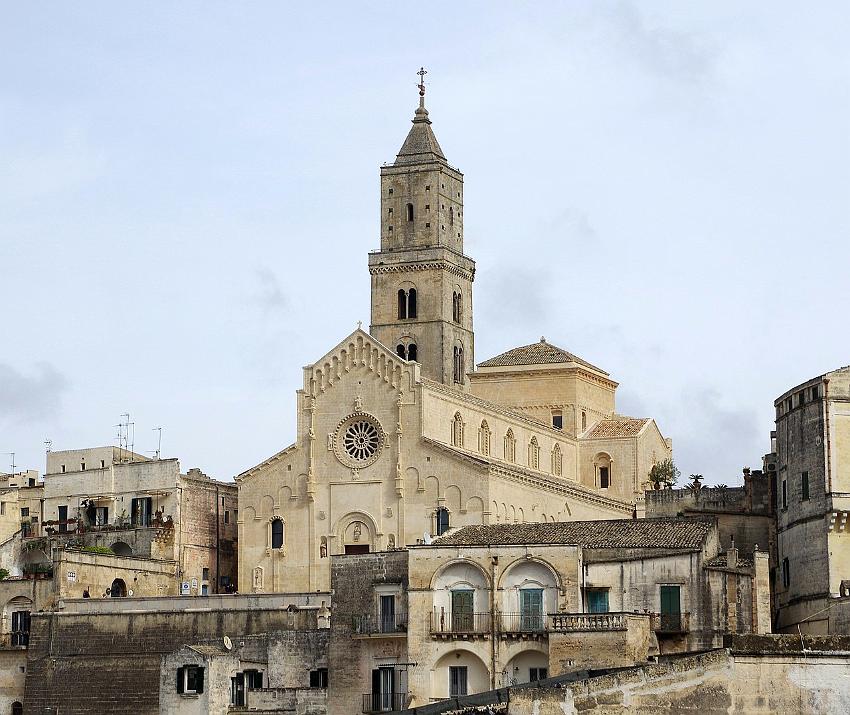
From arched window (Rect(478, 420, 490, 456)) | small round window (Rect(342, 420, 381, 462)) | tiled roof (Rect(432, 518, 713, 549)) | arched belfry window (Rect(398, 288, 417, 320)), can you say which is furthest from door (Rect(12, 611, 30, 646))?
arched belfry window (Rect(398, 288, 417, 320))

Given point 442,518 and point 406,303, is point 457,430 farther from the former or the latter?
point 406,303

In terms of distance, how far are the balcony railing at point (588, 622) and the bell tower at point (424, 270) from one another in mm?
39814

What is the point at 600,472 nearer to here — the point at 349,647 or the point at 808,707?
the point at 349,647

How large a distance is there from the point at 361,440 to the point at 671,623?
102ft

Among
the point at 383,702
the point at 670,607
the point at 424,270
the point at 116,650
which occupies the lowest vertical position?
the point at 383,702

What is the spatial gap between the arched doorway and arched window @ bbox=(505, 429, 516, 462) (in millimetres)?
20497

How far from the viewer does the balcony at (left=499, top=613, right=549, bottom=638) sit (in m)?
69.4

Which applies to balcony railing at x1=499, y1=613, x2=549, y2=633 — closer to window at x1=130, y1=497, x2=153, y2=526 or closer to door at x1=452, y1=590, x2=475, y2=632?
door at x1=452, y1=590, x2=475, y2=632

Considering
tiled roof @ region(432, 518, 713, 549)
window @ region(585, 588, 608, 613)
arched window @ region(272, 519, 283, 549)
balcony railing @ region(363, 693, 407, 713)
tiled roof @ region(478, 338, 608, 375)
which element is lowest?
balcony railing @ region(363, 693, 407, 713)

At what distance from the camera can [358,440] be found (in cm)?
9775

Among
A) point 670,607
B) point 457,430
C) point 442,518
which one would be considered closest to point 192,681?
point 670,607

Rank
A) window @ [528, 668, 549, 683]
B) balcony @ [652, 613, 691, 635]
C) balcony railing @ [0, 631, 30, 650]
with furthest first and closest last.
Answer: balcony railing @ [0, 631, 30, 650]
balcony @ [652, 613, 691, 635]
window @ [528, 668, 549, 683]

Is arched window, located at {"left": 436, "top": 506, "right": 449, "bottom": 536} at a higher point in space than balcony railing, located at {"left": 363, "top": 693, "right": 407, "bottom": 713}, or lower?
higher

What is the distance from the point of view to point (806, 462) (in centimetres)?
7912
